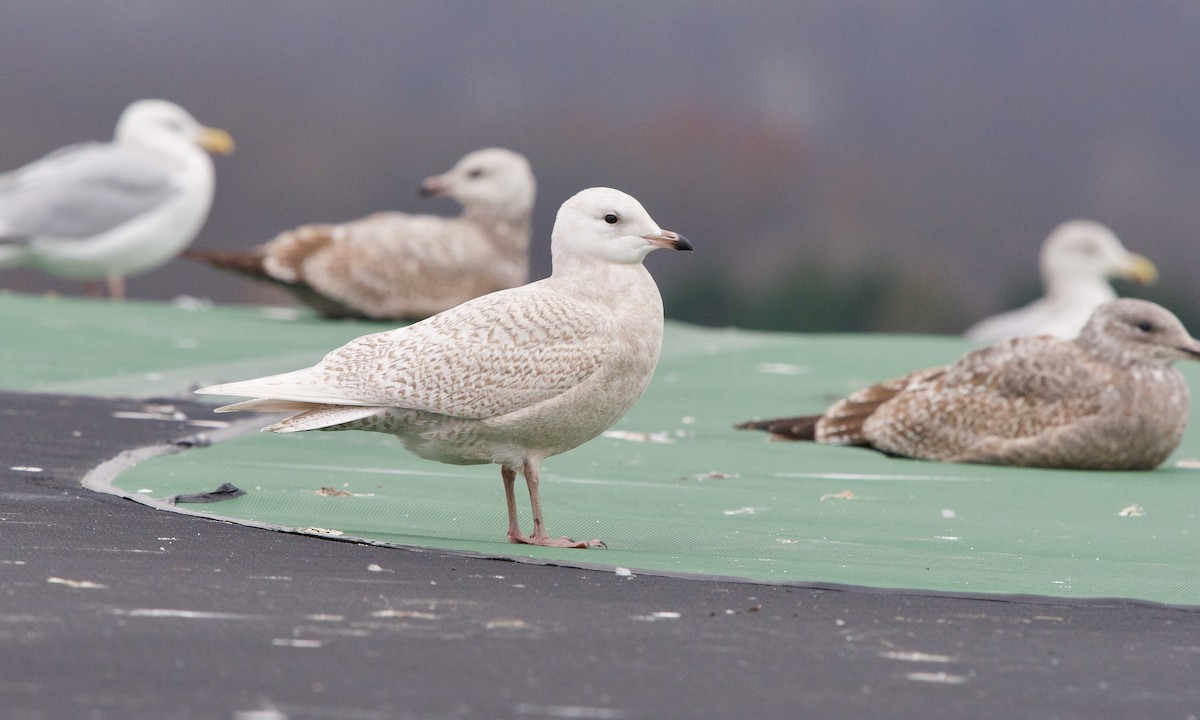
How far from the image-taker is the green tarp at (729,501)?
4.11 metres

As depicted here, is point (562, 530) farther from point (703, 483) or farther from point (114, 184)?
point (114, 184)

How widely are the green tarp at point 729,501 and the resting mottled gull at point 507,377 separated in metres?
0.24

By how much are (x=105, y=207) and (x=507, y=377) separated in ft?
26.1

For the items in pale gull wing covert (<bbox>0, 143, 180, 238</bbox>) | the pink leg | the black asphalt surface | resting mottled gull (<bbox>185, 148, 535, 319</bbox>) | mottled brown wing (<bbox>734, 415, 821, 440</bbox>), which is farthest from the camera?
pale gull wing covert (<bbox>0, 143, 180, 238</bbox>)

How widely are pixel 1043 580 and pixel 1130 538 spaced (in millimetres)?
863

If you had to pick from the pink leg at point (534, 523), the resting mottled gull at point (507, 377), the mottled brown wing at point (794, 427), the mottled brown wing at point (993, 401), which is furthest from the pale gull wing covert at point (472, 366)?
the mottled brown wing at point (794, 427)

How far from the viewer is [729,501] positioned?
205 inches

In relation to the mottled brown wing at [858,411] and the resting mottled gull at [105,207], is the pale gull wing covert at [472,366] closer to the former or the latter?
the mottled brown wing at [858,411]

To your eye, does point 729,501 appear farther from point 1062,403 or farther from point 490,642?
point 490,642

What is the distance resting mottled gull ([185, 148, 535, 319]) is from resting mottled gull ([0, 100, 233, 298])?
730 millimetres

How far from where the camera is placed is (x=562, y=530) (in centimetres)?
460

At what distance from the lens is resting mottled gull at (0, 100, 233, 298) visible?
11.5 m

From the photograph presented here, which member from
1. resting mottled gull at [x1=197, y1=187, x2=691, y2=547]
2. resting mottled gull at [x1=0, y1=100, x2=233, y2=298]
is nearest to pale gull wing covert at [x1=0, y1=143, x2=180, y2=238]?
resting mottled gull at [x1=0, y1=100, x2=233, y2=298]

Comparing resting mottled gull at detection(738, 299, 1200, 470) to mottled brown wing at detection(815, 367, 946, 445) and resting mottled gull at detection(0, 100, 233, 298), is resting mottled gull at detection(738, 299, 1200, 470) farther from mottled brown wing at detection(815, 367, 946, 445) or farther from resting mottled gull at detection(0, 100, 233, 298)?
resting mottled gull at detection(0, 100, 233, 298)
